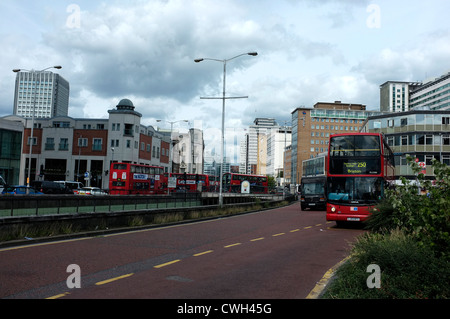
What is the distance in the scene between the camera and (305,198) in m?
36.1

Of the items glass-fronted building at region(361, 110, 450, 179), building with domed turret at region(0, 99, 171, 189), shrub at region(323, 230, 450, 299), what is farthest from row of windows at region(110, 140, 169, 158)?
shrub at region(323, 230, 450, 299)

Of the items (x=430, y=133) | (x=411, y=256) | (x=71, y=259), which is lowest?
(x=71, y=259)

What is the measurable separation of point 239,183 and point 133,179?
19165 mm

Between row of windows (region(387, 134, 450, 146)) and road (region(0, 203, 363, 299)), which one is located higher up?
row of windows (region(387, 134, 450, 146))

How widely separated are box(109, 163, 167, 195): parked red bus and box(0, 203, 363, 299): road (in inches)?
1147

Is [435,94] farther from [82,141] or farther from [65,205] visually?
[65,205]

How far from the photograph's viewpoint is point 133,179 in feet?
144

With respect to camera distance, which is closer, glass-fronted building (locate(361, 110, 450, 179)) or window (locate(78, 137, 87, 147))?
glass-fronted building (locate(361, 110, 450, 179))

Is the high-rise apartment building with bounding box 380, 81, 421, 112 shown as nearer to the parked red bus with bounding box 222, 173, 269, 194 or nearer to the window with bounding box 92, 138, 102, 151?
the parked red bus with bounding box 222, 173, 269, 194

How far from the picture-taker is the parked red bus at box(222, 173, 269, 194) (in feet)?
188

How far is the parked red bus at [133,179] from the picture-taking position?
43250mm
